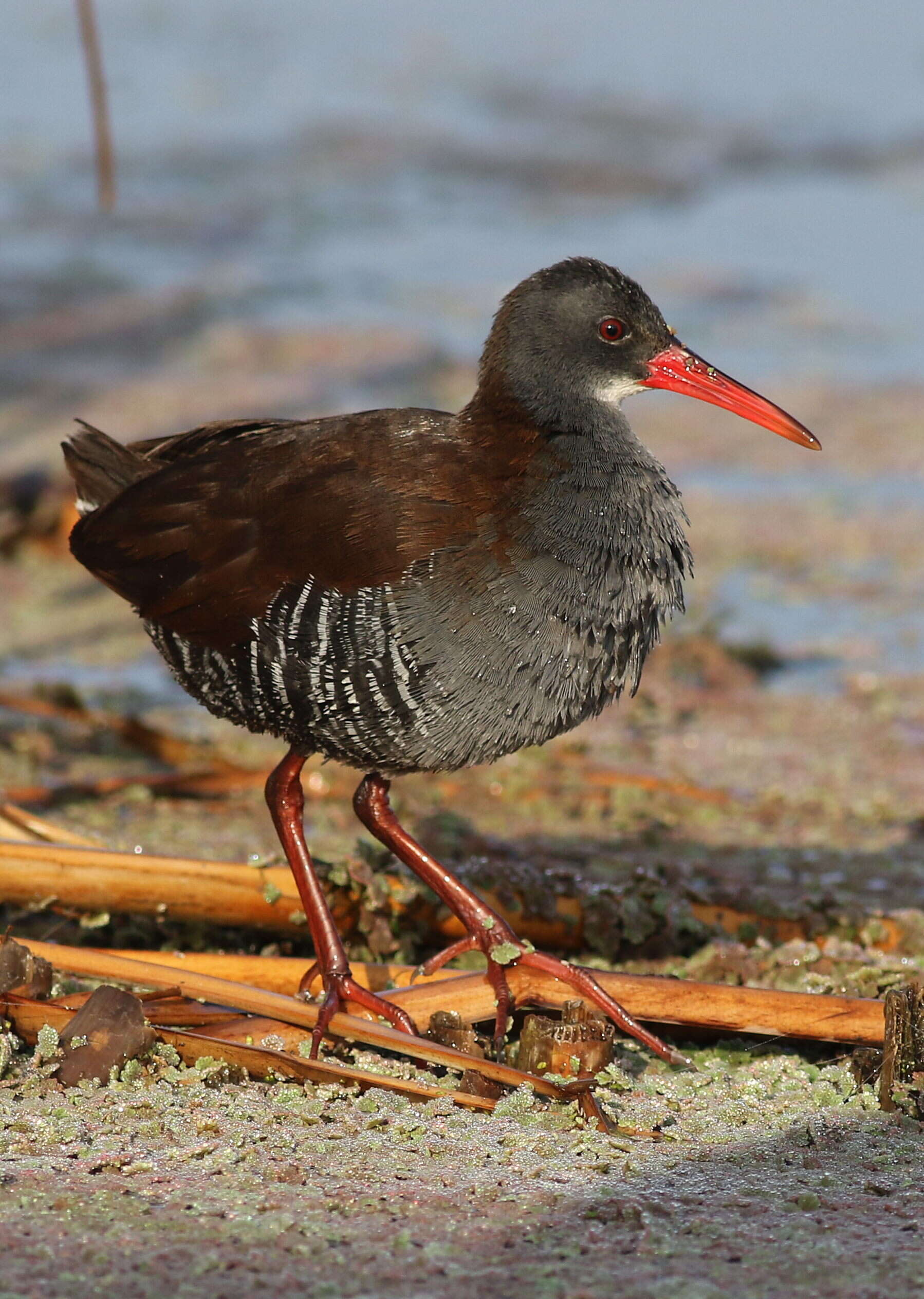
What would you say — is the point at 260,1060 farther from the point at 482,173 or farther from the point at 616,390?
the point at 482,173

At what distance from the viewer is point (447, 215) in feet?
39.5

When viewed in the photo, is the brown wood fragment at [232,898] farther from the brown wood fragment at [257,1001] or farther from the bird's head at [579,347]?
the bird's head at [579,347]

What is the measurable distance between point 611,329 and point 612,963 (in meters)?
1.50

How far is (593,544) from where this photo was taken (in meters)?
3.58

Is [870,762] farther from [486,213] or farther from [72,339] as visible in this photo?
[486,213]

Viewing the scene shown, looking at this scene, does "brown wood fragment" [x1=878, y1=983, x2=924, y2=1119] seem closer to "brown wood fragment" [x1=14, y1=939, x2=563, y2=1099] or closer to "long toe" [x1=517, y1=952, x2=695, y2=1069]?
"long toe" [x1=517, y1=952, x2=695, y2=1069]

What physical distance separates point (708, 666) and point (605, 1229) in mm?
3992

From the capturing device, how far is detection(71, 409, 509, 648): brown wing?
3559 millimetres

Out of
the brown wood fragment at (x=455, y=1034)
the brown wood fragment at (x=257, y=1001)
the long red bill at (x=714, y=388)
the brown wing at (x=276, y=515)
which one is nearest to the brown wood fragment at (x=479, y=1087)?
the brown wood fragment at (x=257, y=1001)

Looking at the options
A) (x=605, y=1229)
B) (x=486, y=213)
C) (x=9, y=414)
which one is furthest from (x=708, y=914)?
(x=486, y=213)

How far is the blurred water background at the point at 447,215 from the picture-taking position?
8914mm

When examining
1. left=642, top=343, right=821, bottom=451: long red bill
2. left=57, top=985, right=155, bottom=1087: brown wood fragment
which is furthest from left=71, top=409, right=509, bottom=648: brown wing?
left=57, top=985, right=155, bottom=1087: brown wood fragment

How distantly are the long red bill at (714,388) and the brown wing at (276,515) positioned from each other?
53cm

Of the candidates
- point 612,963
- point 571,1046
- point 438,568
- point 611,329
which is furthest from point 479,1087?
point 611,329
